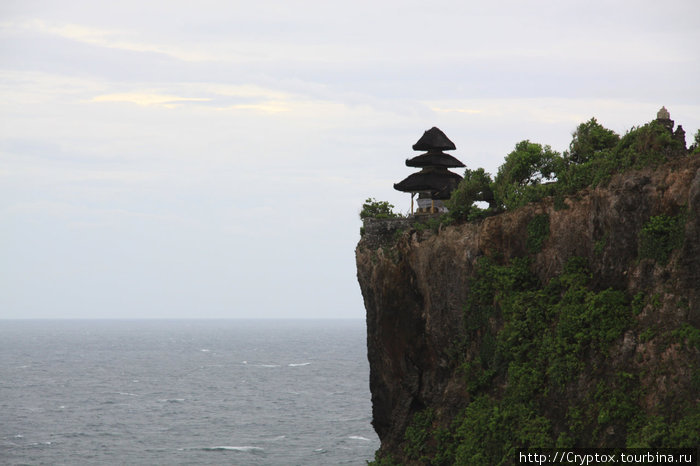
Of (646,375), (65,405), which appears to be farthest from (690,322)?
(65,405)

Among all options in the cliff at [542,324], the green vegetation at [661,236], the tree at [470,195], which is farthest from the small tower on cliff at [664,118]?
the tree at [470,195]

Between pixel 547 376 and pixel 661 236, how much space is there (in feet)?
29.7

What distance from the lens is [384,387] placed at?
50.4 metres

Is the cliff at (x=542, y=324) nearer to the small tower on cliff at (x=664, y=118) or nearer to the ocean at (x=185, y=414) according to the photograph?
the small tower on cliff at (x=664, y=118)

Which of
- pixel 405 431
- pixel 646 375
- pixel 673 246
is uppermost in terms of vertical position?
pixel 673 246

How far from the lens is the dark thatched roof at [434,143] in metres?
50.7

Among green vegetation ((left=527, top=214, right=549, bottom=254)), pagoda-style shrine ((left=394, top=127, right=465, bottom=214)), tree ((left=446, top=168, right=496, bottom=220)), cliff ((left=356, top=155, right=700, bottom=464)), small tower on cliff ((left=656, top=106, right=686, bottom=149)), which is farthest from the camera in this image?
pagoda-style shrine ((left=394, top=127, right=465, bottom=214))

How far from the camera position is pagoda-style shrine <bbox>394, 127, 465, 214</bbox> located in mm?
50375

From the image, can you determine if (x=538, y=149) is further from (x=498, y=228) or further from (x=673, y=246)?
(x=673, y=246)

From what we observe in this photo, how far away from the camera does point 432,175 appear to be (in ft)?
166

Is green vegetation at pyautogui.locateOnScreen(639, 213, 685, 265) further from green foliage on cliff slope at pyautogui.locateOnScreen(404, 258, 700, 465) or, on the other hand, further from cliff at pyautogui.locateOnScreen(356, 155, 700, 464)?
green foliage on cliff slope at pyautogui.locateOnScreen(404, 258, 700, 465)

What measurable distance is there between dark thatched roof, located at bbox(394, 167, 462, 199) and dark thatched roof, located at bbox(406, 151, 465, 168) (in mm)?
521

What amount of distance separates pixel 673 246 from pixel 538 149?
12.2 metres

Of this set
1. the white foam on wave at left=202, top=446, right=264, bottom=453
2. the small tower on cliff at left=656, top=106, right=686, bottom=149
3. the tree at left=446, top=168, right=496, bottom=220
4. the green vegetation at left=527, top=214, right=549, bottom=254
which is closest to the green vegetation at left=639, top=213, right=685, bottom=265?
the small tower on cliff at left=656, top=106, right=686, bottom=149
